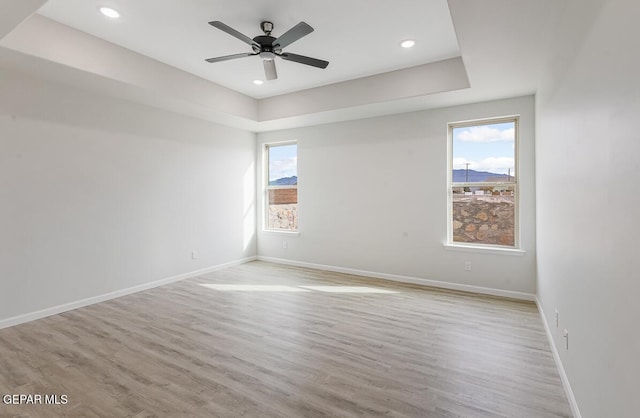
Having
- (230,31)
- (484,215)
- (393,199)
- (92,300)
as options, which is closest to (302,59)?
(230,31)

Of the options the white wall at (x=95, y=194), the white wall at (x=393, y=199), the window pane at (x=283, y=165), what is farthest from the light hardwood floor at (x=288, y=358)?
the window pane at (x=283, y=165)

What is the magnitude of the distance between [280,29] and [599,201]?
2895 millimetres

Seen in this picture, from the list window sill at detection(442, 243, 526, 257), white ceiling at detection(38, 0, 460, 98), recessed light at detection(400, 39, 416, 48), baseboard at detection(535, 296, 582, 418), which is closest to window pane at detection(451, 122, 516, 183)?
window sill at detection(442, 243, 526, 257)

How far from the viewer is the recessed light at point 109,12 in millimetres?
2711

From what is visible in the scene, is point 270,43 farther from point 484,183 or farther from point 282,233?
point 282,233

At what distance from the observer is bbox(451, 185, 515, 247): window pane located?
13.6 feet

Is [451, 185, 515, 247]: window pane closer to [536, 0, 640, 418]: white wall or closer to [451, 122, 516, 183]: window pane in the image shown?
[451, 122, 516, 183]: window pane

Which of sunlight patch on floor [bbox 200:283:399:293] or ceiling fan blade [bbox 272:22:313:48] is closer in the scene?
ceiling fan blade [bbox 272:22:313:48]

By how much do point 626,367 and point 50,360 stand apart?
3514 mm

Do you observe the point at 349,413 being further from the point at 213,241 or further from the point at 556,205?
the point at 213,241

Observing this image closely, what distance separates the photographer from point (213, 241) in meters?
5.35

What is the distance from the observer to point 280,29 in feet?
10.1

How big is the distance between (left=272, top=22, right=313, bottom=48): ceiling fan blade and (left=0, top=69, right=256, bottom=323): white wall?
2.50m

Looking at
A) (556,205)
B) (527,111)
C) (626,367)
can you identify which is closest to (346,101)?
(527,111)
